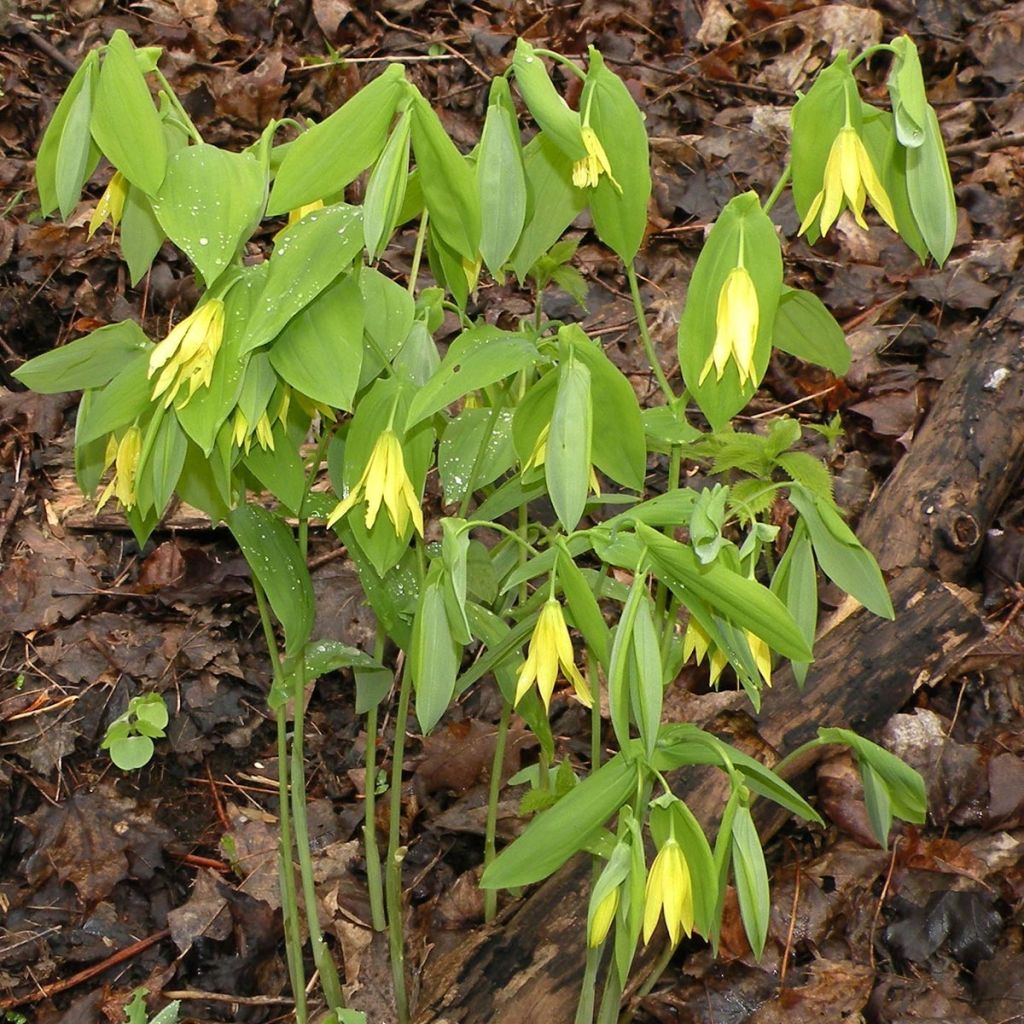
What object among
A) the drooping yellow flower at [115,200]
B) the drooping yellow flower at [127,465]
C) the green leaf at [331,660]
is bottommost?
the green leaf at [331,660]

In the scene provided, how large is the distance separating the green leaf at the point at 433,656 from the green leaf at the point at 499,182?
0.38 m

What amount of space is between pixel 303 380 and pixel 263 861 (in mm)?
1201

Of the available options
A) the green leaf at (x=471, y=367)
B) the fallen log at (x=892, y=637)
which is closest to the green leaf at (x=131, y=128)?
the green leaf at (x=471, y=367)

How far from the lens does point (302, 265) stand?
3.97ft

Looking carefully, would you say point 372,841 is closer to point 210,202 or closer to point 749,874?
point 749,874

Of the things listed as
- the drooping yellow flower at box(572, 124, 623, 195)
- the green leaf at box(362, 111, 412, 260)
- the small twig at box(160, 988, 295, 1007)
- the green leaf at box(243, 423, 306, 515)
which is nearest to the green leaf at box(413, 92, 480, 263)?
the green leaf at box(362, 111, 412, 260)

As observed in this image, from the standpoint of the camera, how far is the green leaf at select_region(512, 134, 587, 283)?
145 centimetres

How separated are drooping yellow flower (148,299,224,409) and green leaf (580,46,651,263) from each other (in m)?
0.47

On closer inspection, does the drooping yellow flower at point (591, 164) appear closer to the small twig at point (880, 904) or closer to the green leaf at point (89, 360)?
the green leaf at point (89, 360)

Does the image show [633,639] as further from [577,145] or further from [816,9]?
[816,9]

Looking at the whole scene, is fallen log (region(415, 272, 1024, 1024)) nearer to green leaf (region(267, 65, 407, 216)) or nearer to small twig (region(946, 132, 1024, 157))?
small twig (region(946, 132, 1024, 157))

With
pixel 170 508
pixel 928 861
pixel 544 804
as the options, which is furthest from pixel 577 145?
pixel 170 508

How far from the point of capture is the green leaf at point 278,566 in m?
1.53

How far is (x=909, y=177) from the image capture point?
4.30 feet
